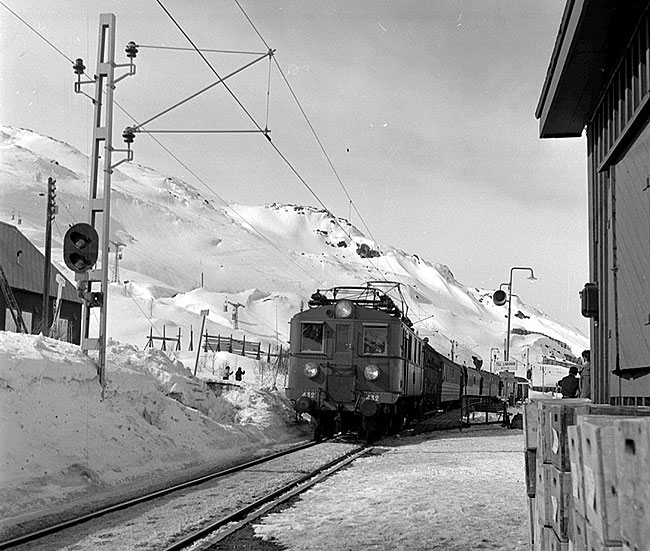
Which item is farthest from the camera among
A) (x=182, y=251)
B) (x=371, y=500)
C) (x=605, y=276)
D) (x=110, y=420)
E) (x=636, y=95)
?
(x=182, y=251)

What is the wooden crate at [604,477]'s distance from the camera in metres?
2.60

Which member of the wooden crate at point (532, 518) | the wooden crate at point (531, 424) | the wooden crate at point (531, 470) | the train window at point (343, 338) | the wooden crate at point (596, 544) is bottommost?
the wooden crate at point (532, 518)

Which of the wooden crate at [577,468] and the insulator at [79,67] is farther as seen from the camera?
the insulator at [79,67]

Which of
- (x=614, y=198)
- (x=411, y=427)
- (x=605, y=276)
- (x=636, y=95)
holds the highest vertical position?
(x=636, y=95)

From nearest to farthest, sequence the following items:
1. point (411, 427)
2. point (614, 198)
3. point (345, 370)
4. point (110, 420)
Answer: point (614, 198) → point (110, 420) → point (345, 370) → point (411, 427)

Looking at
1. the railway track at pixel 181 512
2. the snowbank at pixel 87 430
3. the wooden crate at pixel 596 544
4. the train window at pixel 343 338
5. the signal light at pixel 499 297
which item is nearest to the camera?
the wooden crate at pixel 596 544

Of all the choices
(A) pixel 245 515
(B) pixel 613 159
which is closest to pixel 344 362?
(A) pixel 245 515

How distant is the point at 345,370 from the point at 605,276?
40.3 feet

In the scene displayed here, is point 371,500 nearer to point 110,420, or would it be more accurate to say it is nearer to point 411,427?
point 110,420

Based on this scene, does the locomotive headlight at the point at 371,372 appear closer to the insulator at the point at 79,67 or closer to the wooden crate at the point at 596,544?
the insulator at the point at 79,67

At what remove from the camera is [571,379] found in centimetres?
1759

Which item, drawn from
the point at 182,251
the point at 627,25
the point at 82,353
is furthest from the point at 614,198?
the point at 182,251

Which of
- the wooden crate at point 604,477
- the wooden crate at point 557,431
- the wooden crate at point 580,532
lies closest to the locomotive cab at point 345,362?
the wooden crate at point 557,431

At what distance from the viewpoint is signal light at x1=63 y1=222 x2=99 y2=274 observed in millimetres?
13961
